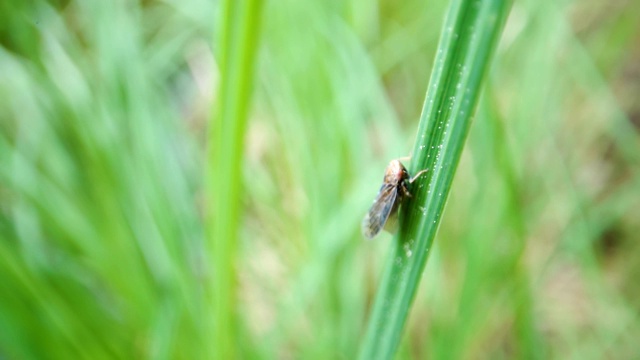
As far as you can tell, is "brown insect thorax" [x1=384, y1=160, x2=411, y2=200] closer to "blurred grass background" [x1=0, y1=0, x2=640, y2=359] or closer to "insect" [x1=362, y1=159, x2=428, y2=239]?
"insect" [x1=362, y1=159, x2=428, y2=239]

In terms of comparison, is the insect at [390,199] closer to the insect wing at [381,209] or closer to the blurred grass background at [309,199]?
the insect wing at [381,209]

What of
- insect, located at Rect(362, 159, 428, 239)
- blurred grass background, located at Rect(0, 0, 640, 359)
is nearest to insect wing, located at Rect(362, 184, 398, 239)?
insect, located at Rect(362, 159, 428, 239)

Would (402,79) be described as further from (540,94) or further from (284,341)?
(284,341)

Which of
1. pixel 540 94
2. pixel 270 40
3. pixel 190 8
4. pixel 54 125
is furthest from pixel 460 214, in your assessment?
pixel 54 125

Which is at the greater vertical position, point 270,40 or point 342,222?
point 270,40

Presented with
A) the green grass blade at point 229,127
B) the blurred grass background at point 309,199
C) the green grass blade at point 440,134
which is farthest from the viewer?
the blurred grass background at point 309,199

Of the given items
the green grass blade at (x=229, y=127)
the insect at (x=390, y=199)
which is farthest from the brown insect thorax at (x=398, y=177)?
the green grass blade at (x=229, y=127)
